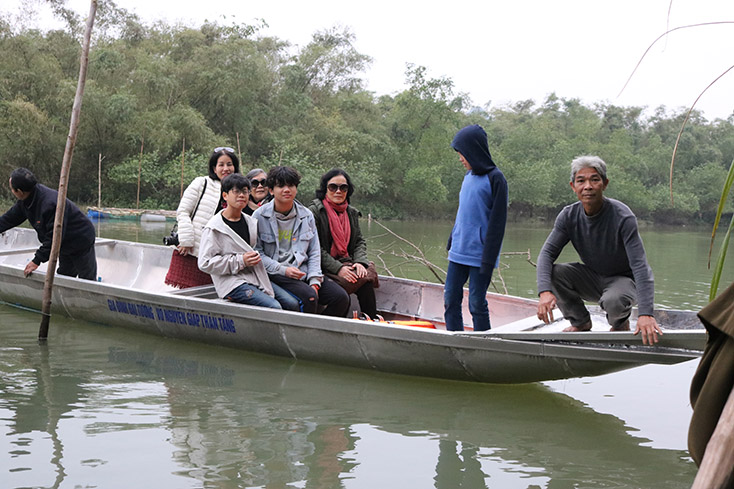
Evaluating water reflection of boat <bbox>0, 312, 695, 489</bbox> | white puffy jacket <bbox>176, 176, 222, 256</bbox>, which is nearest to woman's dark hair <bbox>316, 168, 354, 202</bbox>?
white puffy jacket <bbox>176, 176, 222, 256</bbox>

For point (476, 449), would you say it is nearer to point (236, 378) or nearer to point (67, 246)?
point (236, 378)

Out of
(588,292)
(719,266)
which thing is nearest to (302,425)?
(588,292)

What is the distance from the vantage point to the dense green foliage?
92.3 ft

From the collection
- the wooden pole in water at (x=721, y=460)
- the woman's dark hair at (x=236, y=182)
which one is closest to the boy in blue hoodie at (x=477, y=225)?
the woman's dark hair at (x=236, y=182)

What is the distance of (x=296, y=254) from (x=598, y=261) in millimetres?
2092

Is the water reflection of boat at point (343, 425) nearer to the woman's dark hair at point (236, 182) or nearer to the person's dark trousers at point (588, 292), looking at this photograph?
the person's dark trousers at point (588, 292)

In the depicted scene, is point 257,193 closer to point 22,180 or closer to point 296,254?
point 296,254

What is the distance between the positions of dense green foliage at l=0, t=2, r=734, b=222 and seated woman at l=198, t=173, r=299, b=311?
22.1m

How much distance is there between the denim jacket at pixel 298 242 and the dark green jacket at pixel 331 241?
4.5 inches

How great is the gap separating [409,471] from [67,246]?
155 inches

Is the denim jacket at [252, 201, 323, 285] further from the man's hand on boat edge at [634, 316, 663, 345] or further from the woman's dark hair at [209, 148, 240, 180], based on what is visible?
the man's hand on boat edge at [634, 316, 663, 345]

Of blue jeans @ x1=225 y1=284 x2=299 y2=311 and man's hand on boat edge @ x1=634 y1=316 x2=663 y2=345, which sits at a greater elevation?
man's hand on boat edge @ x1=634 y1=316 x2=663 y2=345

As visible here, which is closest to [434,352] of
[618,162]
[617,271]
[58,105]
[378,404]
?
[378,404]

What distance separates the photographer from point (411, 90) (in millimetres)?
39906
